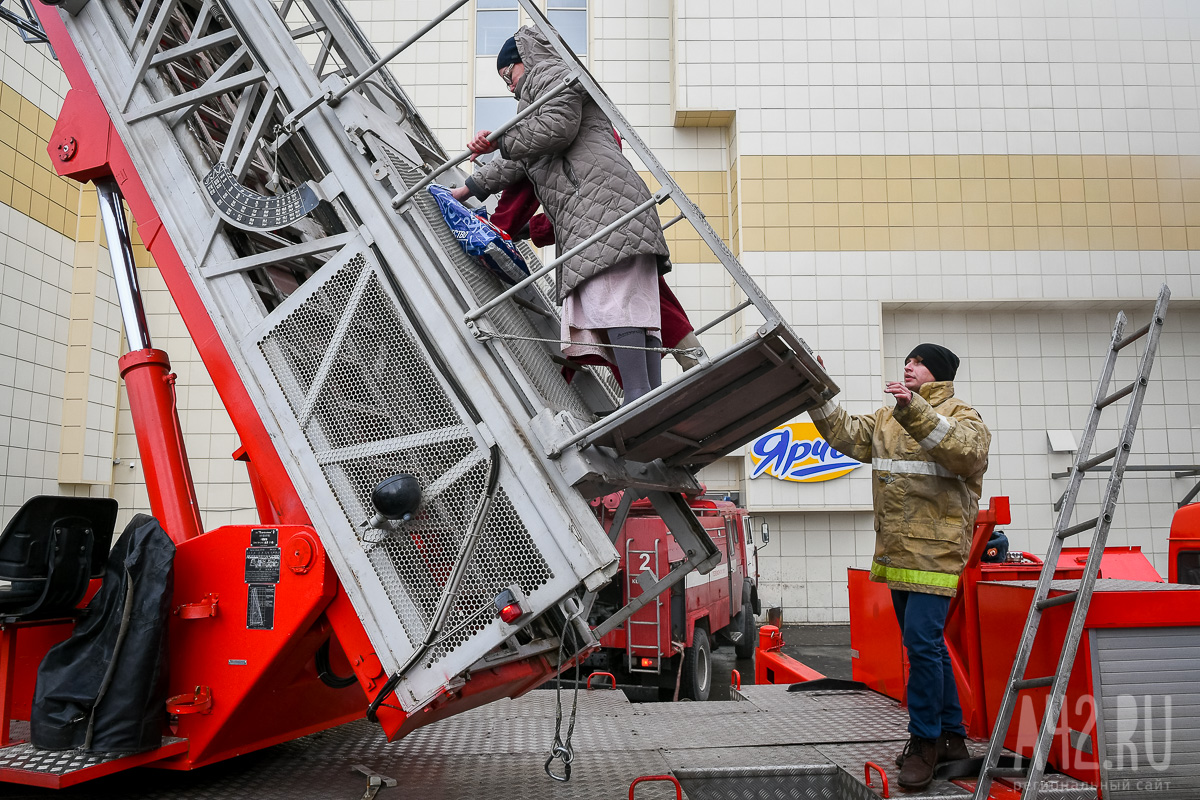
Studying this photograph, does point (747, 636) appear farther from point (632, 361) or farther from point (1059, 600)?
point (632, 361)

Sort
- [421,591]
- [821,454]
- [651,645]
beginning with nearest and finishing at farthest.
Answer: [421,591] < [651,645] < [821,454]

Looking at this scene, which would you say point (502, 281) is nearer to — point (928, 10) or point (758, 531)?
point (758, 531)

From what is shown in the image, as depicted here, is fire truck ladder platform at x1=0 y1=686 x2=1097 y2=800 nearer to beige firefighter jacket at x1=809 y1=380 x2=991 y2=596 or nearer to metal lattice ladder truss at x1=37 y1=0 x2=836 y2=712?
metal lattice ladder truss at x1=37 y1=0 x2=836 y2=712

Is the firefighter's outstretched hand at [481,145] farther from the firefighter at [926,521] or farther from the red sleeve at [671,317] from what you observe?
the firefighter at [926,521]

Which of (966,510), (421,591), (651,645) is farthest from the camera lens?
(651,645)

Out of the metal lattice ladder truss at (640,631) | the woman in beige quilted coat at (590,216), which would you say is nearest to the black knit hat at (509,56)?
the woman in beige quilted coat at (590,216)

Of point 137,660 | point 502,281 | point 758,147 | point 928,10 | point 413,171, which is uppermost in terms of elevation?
point 928,10

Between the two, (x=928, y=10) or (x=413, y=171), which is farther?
(x=928, y=10)

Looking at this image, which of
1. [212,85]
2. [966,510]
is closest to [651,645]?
[966,510]

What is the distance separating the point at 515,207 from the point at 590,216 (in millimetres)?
710

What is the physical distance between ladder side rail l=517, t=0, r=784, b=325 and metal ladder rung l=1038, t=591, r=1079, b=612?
1.38 meters

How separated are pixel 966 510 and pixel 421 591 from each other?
2281 mm

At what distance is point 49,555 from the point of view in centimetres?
320

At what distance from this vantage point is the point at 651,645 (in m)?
7.36
